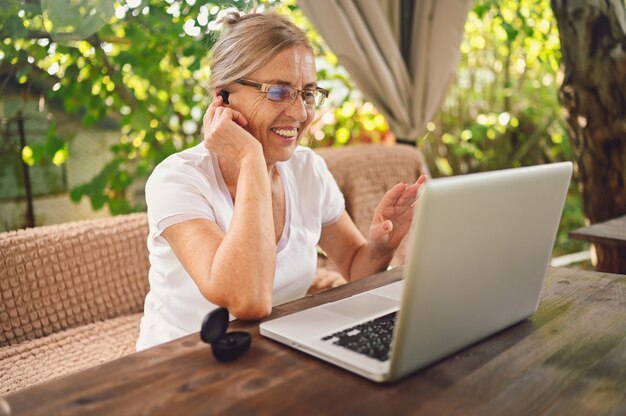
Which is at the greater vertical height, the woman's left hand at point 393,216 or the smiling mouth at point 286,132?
the smiling mouth at point 286,132

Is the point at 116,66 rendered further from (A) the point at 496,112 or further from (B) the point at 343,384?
(A) the point at 496,112

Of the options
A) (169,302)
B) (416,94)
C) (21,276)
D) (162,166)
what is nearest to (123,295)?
(21,276)

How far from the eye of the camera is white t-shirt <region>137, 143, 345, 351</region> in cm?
132

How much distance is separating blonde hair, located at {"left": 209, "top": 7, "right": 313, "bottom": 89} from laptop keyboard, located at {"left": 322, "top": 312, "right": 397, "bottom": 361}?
0.73 m

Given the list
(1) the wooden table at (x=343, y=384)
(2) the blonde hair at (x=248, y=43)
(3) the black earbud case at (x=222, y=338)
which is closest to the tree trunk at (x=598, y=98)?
(2) the blonde hair at (x=248, y=43)

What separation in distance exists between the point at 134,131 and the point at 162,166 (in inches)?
46.8

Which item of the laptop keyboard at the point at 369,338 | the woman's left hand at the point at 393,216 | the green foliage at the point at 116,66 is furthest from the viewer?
the green foliage at the point at 116,66

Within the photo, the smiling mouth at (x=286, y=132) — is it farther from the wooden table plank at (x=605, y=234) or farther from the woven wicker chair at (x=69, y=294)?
the wooden table plank at (x=605, y=234)

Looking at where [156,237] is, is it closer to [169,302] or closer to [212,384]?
[169,302]

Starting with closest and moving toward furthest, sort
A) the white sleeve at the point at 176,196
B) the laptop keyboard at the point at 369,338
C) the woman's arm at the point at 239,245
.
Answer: the laptop keyboard at the point at 369,338
the woman's arm at the point at 239,245
the white sleeve at the point at 176,196

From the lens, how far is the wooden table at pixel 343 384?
30.9 inches

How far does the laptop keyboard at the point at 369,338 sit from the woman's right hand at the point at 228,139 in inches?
20.0

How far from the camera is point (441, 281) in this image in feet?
2.64

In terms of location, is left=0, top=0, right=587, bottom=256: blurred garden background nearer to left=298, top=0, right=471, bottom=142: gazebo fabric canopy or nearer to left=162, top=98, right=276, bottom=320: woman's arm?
left=298, top=0, right=471, bottom=142: gazebo fabric canopy
